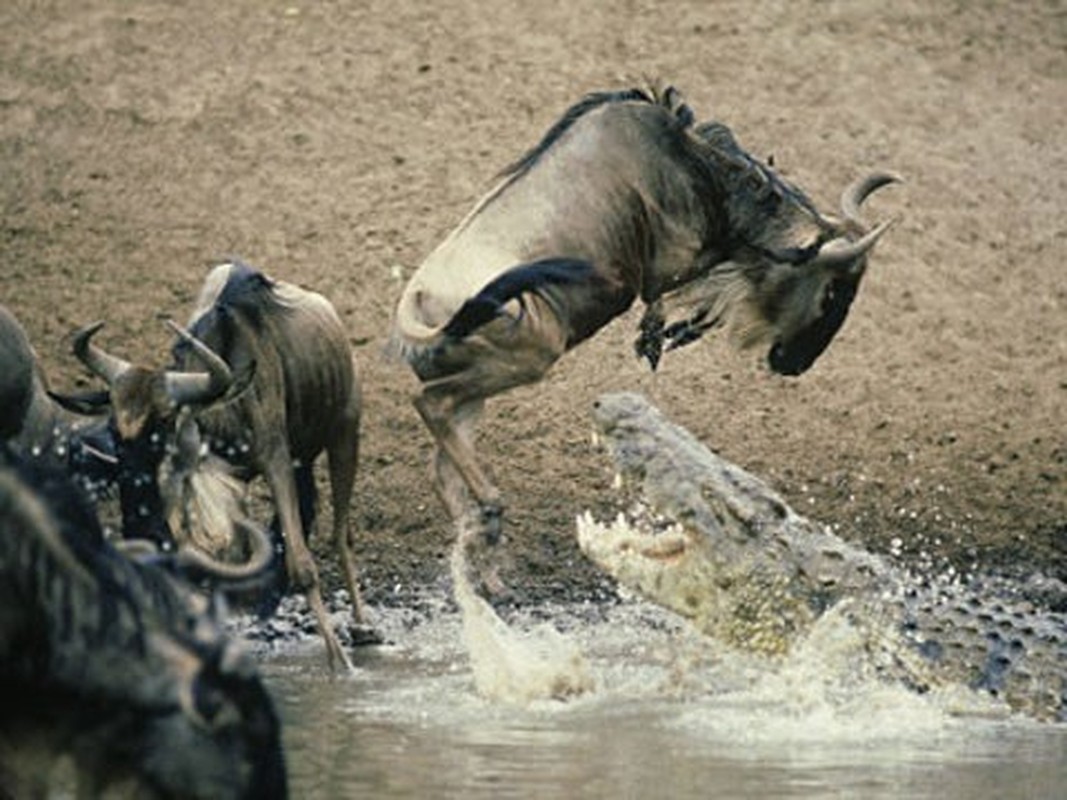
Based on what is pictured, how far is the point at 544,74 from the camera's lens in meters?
17.1

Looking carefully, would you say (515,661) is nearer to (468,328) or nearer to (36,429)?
(468,328)

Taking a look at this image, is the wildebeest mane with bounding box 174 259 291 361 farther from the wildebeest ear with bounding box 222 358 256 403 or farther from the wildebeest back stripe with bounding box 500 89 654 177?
the wildebeest back stripe with bounding box 500 89 654 177

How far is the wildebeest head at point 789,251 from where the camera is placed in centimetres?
1073

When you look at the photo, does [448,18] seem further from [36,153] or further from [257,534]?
[257,534]

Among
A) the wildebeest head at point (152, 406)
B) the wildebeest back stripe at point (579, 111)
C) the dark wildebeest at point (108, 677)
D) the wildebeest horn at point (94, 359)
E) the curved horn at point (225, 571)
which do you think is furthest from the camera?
the wildebeest back stripe at point (579, 111)

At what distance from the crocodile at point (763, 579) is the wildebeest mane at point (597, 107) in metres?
1.74

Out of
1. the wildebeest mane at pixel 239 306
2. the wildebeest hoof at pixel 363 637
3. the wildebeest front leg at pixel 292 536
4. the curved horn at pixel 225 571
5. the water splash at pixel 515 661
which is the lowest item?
the wildebeest hoof at pixel 363 637

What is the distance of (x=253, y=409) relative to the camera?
400 inches

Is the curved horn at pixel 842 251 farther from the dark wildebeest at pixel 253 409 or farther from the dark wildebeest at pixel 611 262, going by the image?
the dark wildebeest at pixel 253 409

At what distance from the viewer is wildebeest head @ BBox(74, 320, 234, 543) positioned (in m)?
9.52

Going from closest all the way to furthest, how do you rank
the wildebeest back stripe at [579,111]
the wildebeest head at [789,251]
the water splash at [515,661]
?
the water splash at [515,661] < the wildebeest back stripe at [579,111] < the wildebeest head at [789,251]

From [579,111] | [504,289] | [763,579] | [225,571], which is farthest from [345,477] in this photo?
[225,571]

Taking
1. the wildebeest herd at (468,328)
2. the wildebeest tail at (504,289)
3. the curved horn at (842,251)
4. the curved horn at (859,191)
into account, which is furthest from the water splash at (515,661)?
the curved horn at (859,191)

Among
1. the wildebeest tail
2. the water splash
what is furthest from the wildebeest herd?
the water splash
